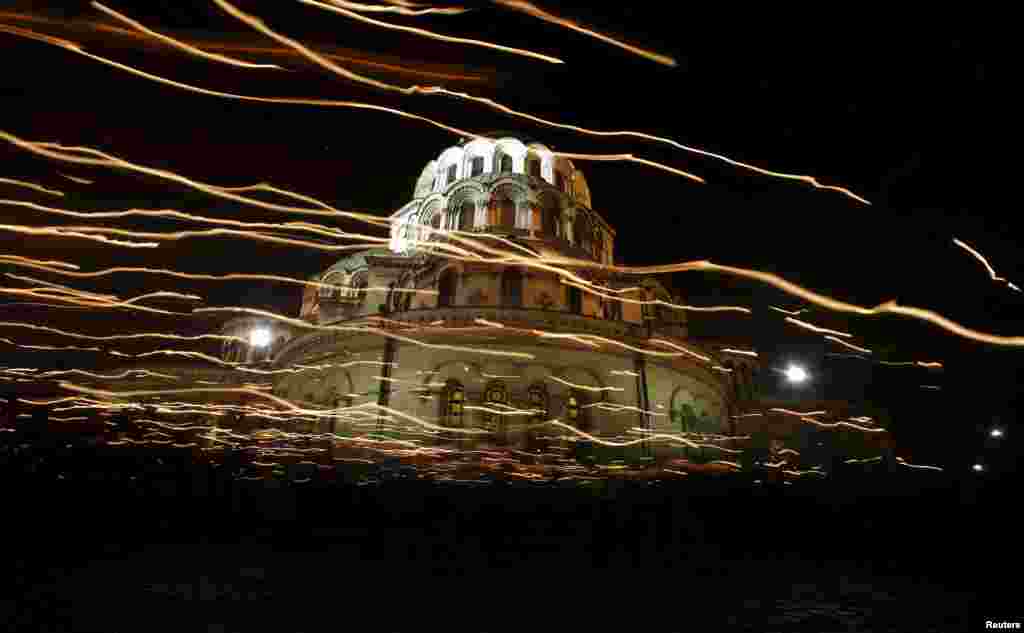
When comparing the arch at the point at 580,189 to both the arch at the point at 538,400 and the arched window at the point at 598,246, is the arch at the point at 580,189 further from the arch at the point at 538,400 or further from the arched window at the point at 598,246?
the arch at the point at 538,400

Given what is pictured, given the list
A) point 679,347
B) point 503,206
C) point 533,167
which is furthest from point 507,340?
point 533,167

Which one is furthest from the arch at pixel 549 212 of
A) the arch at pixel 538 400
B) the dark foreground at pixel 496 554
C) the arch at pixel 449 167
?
the dark foreground at pixel 496 554

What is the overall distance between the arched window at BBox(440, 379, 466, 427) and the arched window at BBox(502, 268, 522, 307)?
4947 mm

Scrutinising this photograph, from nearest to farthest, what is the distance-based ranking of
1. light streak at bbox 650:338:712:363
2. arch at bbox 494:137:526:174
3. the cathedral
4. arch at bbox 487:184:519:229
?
the cathedral
light streak at bbox 650:338:712:363
arch at bbox 487:184:519:229
arch at bbox 494:137:526:174

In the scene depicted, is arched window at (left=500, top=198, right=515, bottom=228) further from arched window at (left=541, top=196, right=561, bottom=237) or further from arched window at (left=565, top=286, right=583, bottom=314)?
arched window at (left=565, top=286, right=583, bottom=314)

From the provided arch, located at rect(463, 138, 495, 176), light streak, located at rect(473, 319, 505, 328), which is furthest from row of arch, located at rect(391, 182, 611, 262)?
light streak, located at rect(473, 319, 505, 328)

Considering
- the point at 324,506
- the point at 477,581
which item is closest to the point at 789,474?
the point at 477,581

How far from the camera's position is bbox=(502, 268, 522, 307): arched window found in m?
24.2

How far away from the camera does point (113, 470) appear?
→ 8500 millimetres

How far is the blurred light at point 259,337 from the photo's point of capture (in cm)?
3756

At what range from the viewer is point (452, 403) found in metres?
21.0

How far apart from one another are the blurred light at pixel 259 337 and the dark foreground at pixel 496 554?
102 ft

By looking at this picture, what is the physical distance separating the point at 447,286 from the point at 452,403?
6523 mm

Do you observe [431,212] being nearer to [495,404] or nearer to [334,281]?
[334,281]
